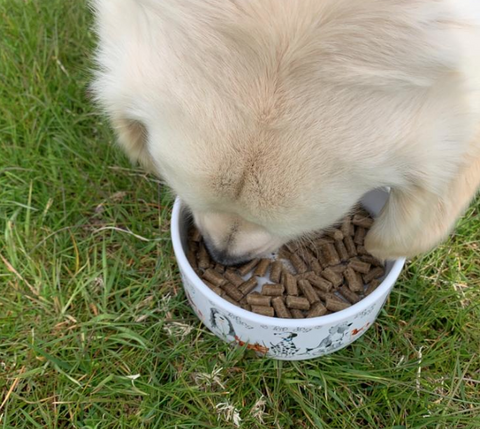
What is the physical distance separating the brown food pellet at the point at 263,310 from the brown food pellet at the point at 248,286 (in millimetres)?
94

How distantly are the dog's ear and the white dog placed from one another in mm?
121

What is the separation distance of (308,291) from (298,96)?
3.49 feet

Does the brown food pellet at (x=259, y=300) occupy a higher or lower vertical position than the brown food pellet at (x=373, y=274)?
lower

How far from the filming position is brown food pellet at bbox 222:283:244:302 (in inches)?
80.3

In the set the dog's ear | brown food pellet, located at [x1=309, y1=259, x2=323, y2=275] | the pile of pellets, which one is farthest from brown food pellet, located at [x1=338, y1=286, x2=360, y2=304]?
the dog's ear

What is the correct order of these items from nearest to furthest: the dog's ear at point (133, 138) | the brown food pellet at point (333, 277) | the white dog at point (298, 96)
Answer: the white dog at point (298, 96), the dog's ear at point (133, 138), the brown food pellet at point (333, 277)

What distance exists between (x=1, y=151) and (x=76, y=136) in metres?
0.34

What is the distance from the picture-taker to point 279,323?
1737 mm

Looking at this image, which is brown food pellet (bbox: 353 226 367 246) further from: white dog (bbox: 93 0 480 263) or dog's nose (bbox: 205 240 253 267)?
white dog (bbox: 93 0 480 263)

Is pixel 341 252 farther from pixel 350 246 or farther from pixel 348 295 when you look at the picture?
pixel 348 295

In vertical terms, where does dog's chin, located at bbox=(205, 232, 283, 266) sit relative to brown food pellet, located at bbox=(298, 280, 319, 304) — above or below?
above

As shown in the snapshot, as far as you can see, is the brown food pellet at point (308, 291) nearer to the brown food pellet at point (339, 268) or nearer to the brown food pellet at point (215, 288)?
the brown food pellet at point (339, 268)

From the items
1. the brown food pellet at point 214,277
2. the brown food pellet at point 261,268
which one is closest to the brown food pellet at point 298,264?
the brown food pellet at point 261,268

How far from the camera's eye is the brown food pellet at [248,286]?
6.75 ft
